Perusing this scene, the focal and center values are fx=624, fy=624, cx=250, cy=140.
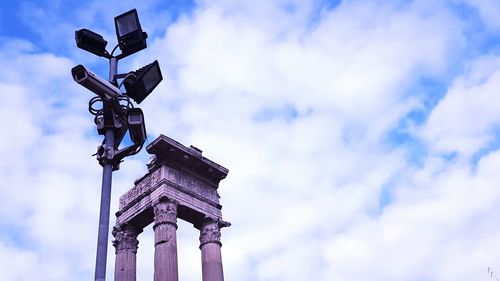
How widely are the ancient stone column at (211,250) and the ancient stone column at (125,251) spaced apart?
96.4 inches

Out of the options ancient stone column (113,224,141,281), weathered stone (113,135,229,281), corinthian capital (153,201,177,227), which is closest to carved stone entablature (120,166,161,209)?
weathered stone (113,135,229,281)

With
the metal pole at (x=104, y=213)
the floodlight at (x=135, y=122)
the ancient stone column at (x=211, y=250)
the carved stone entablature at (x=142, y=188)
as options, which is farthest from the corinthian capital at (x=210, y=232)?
the floodlight at (x=135, y=122)

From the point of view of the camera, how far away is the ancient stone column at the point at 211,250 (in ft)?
71.2

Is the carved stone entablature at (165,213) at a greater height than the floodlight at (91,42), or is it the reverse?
the carved stone entablature at (165,213)

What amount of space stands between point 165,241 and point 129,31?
13.2m

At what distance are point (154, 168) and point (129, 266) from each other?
3.59 m

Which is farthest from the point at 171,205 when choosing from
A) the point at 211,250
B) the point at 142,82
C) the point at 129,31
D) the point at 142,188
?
the point at 129,31

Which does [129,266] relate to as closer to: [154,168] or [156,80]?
[154,168]

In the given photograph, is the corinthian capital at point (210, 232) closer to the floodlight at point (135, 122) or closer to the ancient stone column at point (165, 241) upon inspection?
the ancient stone column at point (165, 241)

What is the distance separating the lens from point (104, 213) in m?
7.69

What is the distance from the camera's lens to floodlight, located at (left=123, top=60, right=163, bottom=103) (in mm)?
8539

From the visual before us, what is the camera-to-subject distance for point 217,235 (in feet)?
74.8

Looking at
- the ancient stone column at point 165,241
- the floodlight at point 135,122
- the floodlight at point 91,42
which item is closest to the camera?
the floodlight at point 135,122

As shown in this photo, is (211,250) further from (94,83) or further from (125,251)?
(94,83)
